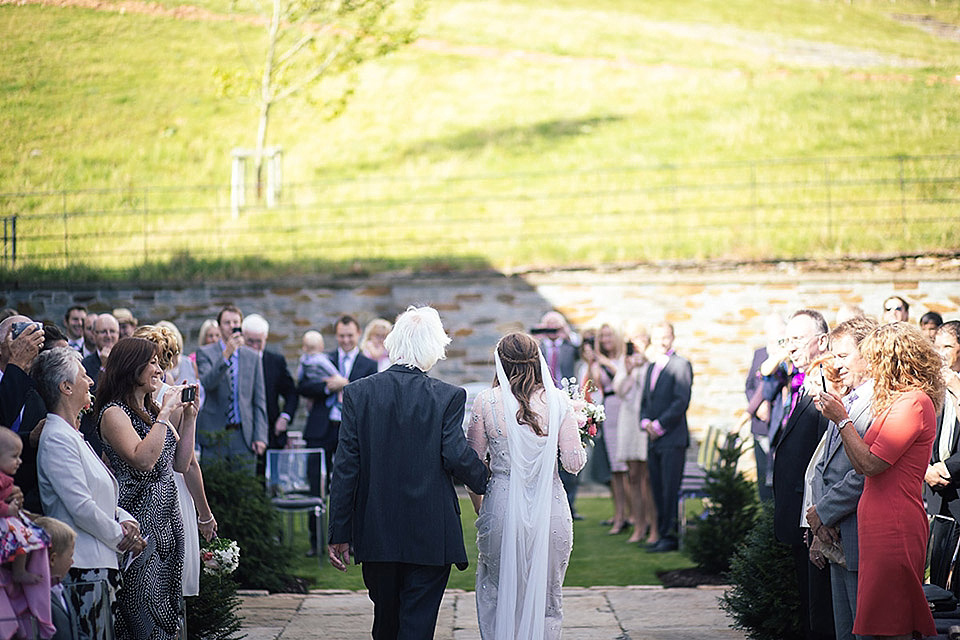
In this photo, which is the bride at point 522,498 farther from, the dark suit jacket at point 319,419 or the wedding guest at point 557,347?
the wedding guest at point 557,347

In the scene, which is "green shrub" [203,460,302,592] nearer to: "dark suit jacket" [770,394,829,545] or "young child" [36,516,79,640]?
"young child" [36,516,79,640]

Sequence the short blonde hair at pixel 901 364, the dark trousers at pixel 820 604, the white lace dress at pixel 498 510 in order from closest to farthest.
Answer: the short blonde hair at pixel 901 364, the white lace dress at pixel 498 510, the dark trousers at pixel 820 604

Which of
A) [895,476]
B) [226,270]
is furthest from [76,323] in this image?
[895,476]

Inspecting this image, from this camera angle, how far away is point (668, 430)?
30.3 ft

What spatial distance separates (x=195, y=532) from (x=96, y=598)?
881 mm

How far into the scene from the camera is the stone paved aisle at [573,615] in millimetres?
6469

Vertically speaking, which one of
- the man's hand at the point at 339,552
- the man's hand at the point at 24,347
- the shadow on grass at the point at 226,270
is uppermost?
the shadow on grass at the point at 226,270

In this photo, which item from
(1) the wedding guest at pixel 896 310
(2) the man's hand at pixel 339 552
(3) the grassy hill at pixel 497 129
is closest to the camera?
(2) the man's hand at pixel 339 552

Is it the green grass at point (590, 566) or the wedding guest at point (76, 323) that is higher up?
the wedding guest at point (76, 323)

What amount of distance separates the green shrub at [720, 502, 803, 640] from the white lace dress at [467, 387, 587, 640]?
1.38 m

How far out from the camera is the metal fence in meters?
14.8

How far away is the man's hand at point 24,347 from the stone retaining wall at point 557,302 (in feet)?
27.5

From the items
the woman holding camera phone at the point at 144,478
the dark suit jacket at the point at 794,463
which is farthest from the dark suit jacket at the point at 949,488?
the woman holding camera phone at the point at 144,478

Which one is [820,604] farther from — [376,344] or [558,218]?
[558,218]
